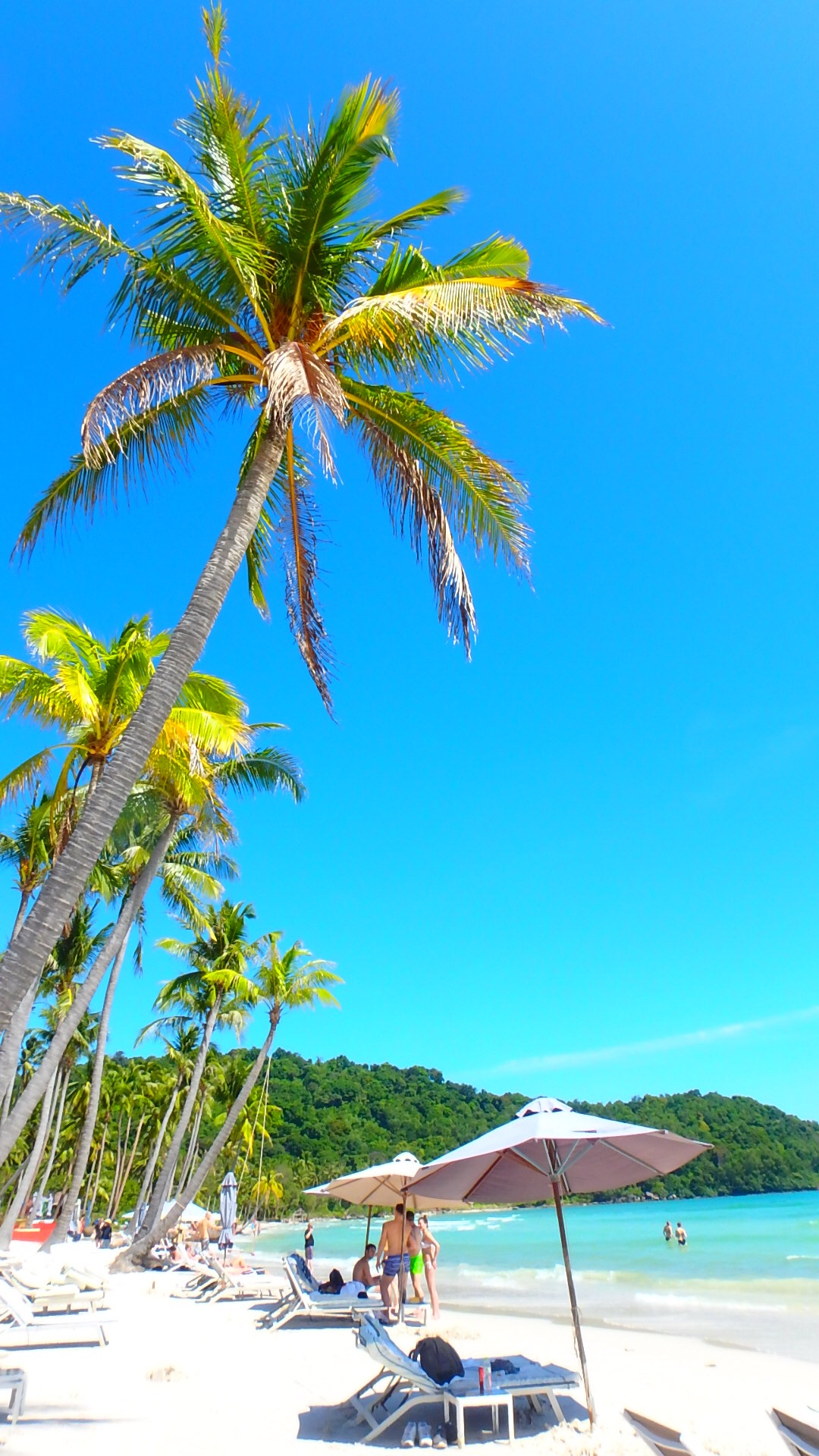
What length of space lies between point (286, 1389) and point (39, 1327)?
255 cm

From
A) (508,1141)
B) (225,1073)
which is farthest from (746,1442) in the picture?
(225,1073)

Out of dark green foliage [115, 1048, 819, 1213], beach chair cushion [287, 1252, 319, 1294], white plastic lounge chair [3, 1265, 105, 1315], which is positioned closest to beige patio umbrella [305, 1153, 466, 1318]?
beach chair cushion [287, 1252, 319, 1294]

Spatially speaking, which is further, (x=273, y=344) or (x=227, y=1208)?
(x=227, y=1208)

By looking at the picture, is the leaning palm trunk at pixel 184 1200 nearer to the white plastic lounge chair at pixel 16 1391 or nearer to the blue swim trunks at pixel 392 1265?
the blue swim trunks at pixel 392 1265

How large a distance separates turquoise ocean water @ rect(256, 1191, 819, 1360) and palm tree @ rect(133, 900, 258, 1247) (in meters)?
7.15

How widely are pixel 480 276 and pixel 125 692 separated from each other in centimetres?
696

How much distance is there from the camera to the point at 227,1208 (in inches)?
757

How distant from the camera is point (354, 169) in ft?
23.0

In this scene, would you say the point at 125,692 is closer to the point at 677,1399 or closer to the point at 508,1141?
the point at 508,1141

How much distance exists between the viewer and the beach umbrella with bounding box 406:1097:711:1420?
19.5ft

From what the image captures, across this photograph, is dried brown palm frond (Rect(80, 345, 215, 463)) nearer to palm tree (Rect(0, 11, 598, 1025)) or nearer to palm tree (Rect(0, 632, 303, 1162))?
palm tree (Rect(0, 11, 598, 1025))

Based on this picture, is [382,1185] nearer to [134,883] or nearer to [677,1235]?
[134,883]

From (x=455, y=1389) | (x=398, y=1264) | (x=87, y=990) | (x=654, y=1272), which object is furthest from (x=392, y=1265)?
(x=654, y=1272)

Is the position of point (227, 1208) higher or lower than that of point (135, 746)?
higher
